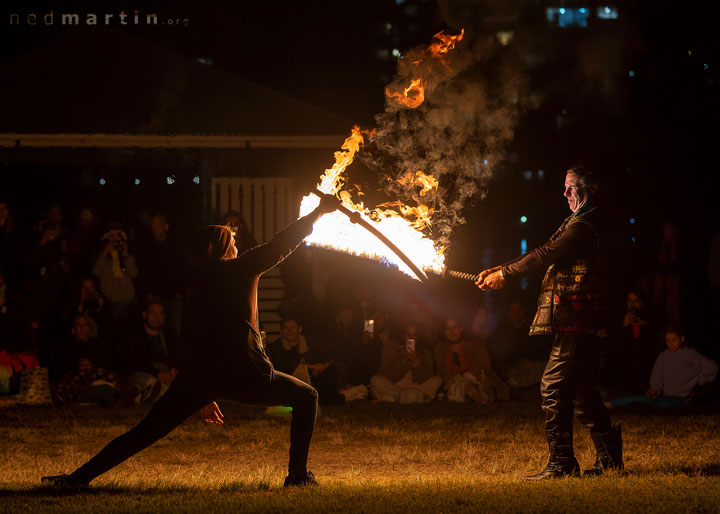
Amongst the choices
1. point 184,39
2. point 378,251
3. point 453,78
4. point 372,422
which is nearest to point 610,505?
point 378,251

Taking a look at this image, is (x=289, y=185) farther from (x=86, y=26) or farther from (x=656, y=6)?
(x=656, y=6)

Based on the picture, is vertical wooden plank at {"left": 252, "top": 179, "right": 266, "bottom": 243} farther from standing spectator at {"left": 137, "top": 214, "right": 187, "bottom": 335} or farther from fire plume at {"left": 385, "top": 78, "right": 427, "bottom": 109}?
fire plume at {"left": 385, "top": 78, "right": 427, "bottom": 109}

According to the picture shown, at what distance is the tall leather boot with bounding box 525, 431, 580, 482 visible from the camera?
7.17m

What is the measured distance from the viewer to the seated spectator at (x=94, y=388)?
40.6ft

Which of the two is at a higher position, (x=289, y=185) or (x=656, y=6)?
(x=656, y=6)

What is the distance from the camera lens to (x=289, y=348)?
40.6 feet

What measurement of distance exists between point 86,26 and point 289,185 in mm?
4320

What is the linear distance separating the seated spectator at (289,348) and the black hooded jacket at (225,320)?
5359 mm

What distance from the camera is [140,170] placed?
16703 mm

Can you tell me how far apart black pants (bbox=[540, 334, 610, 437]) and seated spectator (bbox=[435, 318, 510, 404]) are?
18.4 ft

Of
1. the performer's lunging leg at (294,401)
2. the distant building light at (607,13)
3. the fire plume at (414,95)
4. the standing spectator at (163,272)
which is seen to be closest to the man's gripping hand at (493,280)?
the performer's lunging leg at (294,401)

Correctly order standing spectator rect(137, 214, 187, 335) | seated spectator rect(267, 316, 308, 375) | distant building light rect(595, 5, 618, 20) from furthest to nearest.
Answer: distant building light rect(595, 5, 618, 20)
standing spectator rect(137, 214, 187, 335)
seated spectator rect(267, 316, 308, 375)

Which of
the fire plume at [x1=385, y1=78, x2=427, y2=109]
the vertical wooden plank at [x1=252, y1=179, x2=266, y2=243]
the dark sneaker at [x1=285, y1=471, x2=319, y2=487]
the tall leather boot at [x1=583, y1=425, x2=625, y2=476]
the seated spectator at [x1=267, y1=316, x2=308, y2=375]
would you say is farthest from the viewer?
the vertical wooden plank at [x1=252, y1=179, x2=266, y2=243]

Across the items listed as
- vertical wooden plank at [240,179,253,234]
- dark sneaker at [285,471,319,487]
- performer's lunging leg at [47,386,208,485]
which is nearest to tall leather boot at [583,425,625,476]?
dark sneaker at [285,471,319,487]
